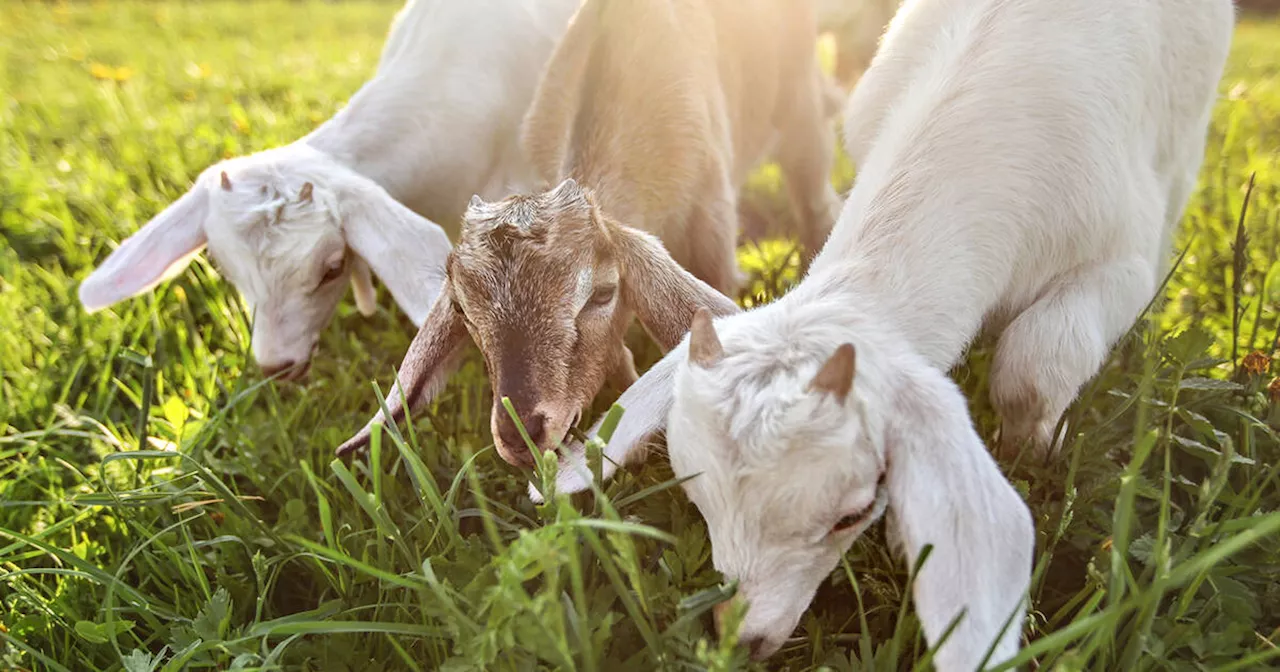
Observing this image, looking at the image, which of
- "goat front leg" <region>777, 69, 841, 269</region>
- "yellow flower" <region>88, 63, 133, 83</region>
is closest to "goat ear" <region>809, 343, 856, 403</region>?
"goat front leg" <region>777, 69, 841, 269</region>

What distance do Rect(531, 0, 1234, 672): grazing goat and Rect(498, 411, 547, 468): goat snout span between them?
0.35 feet

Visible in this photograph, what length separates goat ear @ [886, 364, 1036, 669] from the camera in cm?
159

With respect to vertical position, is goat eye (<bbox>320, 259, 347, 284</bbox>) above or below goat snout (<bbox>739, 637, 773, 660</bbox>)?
above

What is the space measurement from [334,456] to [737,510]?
4.46 feet

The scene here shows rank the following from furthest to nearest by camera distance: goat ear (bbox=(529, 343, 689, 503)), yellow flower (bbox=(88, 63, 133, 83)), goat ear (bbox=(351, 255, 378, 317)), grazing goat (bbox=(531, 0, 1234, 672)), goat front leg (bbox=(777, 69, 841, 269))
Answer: yellow flower (bbox=(88, 63, 133, 83))
goat front leg (bbox=(777, 69, 841, 269))
goat ear (bbox=(351, 255, 378, 317))
goat ear (bbox=(529, 343, 689, 503))
grazing goat (bbox=(531, 0, 1234, 672))

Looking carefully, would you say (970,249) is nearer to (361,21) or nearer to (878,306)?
(878,306)

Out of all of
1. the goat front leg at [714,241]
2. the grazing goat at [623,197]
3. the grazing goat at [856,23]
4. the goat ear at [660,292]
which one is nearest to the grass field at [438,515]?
the grazing goat at [623,197]

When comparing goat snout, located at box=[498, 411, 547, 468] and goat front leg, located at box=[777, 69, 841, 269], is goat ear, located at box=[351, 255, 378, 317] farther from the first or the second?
goat front leg, located at box=[777, 69, 841, 269]

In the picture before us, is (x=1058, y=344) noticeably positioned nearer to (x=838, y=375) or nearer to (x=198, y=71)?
(x=838, y=375)

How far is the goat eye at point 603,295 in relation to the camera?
2.50 m

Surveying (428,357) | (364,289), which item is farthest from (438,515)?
(364,289)

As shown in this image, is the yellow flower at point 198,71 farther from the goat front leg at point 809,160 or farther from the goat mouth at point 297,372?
the goat mouth at point 297,372

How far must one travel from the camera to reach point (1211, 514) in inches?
85.3

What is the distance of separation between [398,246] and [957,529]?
6.20 feet
